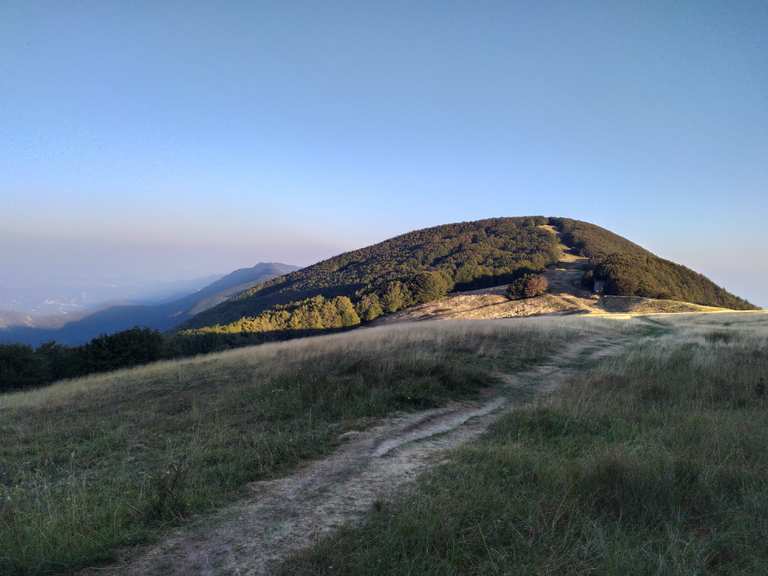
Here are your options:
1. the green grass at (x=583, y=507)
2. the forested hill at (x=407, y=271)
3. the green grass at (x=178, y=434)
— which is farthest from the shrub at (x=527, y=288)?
the green grass at (x=583, y=507)

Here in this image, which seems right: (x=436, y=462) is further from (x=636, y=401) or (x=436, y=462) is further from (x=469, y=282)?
(x=469, y=282)

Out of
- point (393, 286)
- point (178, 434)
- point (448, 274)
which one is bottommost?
point (178, 434)

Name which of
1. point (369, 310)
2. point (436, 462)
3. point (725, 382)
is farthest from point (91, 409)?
point (369, 310)

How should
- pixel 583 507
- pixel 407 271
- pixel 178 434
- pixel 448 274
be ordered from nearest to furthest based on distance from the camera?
1. pixel 583 507
2. pixel 178 434
3. pixel 448 274
4. pixel 407 271

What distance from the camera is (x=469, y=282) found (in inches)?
3322

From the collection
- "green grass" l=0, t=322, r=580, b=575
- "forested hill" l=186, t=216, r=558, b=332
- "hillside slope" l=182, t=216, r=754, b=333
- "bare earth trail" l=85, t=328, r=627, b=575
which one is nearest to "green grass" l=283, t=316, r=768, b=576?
"bare earth trail" l=85, t=328, r=627, b=575

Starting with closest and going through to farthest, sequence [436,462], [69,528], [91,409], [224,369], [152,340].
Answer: [69,528], [436,462], [91,409], [224,369], [152,340]

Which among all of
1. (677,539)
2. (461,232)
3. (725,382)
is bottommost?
(725,382)

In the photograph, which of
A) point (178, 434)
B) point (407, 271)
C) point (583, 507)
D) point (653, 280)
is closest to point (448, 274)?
point (407, 271)

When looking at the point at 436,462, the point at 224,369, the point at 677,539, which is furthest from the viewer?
the point at 224,369

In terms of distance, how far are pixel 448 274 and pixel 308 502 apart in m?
83.8

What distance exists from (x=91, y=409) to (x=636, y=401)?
14.0 metres

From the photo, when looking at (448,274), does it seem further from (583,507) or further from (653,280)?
(583,507)

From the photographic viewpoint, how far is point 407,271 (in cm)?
10125
